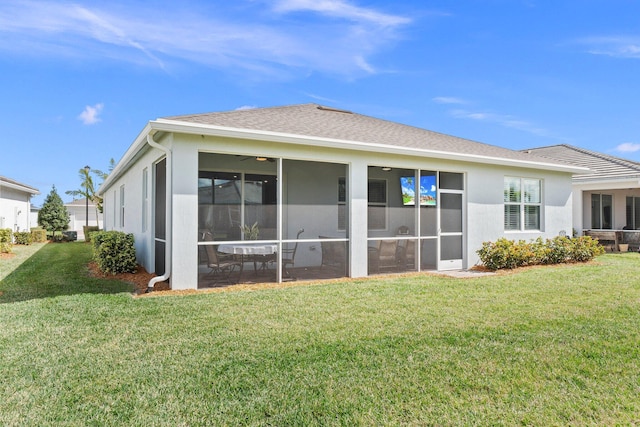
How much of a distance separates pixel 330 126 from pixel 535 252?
6676 mm

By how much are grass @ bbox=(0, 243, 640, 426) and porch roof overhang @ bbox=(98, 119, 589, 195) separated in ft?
9.80

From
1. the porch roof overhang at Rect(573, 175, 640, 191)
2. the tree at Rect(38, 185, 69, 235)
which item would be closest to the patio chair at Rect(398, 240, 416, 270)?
the porch roof overhang at Rect(573, 175, 640, 191)

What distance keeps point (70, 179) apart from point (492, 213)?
36.7 m

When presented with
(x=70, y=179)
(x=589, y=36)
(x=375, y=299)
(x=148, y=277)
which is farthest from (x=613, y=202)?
(x=70, y=179)

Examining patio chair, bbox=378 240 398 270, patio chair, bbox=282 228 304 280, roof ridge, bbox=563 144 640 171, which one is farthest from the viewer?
roof ridge, bbox=563 144 640 171

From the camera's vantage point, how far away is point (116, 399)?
311 cm

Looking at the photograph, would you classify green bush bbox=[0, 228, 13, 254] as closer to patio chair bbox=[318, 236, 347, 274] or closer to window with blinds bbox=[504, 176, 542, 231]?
patio chair bbox=[318, 236, 347, 274]

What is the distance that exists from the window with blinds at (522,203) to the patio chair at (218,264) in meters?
7.91

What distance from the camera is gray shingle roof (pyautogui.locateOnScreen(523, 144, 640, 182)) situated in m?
14.9

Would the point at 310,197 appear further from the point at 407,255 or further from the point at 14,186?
the point at 14,186

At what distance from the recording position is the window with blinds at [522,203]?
444 inches

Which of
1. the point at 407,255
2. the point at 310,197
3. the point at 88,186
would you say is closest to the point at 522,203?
the point at 407,255

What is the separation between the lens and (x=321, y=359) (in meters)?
3.86

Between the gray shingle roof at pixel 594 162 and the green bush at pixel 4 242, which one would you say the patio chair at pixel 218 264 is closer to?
the green bush at pixel 4 242
